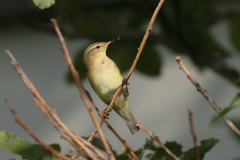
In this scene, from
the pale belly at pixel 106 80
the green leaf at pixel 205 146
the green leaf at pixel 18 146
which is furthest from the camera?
the pale belly at pixel 106 80

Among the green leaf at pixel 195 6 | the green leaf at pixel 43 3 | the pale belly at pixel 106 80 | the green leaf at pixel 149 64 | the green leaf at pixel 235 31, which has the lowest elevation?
the green leaf at pixel 43 3

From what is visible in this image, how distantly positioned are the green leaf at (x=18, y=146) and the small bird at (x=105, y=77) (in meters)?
0.81

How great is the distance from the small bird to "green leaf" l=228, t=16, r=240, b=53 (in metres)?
0.53

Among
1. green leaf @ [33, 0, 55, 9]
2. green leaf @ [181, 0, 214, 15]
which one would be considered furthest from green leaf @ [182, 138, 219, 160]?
green leaf @ [181, 0, 214, 15]

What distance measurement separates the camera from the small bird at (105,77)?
1517 millimetres

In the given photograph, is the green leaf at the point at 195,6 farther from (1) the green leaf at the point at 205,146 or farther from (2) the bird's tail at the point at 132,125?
(1) the green leaf at the point at 205,146

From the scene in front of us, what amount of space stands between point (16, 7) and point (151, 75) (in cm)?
125

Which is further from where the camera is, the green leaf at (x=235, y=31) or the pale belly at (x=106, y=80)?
the pale belly at (x=106, y=80)

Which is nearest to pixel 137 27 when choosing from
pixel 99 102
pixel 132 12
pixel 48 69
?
pixel 132 12

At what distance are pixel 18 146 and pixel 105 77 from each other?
0.88 m

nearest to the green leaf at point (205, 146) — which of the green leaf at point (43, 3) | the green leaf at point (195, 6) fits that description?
the green leaf at point (43, 3)

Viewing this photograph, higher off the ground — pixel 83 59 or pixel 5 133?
pixel 83 59

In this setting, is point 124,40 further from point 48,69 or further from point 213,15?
point 48,69

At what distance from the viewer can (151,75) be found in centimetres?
157
